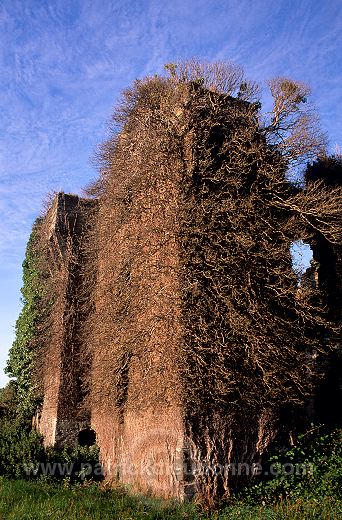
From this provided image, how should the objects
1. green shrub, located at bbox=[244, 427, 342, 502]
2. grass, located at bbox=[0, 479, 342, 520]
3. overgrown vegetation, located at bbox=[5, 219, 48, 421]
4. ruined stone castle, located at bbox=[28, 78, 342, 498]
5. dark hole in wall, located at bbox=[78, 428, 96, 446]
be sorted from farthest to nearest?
overgrown vegetation, located at bbox=[5, 219, 48, 421] → dark hole in wall, located at bbox=[78, 428, 96, 446] → ruined stone castle, located at bbox=[28, 78, 342, 498] → green shrub, located at bbox=[244, 427, 342, 502] → grass, located at bbox=[0, 479, 342, 520]

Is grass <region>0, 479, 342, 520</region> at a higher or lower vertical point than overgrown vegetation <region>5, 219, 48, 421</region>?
lower

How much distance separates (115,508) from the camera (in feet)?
27.9

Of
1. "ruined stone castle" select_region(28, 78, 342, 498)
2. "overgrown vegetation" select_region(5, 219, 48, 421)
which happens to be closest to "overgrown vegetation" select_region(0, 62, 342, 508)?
"ruined stone castle" select_region(28, 78, 342, 498)

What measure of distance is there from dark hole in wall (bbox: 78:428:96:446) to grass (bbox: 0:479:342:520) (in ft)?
14.0

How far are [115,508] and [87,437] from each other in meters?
5.84

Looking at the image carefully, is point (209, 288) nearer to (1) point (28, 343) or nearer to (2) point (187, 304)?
(2) point (187, 304)

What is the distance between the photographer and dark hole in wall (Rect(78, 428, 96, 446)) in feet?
46.0

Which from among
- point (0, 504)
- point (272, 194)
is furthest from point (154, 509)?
point (272, 194)

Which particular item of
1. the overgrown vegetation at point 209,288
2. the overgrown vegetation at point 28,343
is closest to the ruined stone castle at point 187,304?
the overgrown vegetation at point 209,288

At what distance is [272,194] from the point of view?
11.7m

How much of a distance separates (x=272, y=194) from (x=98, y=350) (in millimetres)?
5714

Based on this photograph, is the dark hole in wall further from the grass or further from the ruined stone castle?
the grass

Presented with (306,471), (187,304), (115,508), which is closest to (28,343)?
(187,304)

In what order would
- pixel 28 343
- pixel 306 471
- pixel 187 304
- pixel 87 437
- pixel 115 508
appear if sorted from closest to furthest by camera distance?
pixel 115 508
pixel 306 471
pixel 187 304
pixel 87 437
pixel 28 343
